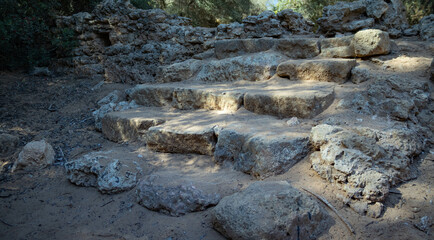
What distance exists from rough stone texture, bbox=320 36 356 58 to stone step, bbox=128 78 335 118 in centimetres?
71

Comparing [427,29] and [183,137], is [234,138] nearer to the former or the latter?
[183,137]

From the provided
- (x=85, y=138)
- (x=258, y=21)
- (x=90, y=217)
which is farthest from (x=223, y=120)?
(x=258, y=21)

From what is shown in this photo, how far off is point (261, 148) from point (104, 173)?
5.50 ft

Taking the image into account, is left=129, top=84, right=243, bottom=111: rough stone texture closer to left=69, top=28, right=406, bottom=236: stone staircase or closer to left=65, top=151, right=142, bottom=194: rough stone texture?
left=69, top=28, right=406, bottom=236: stone staircase

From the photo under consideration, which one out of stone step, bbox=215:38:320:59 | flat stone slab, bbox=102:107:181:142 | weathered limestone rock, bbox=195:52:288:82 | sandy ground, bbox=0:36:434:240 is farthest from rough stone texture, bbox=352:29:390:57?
flat stone slab, bbox=102:107:181:142

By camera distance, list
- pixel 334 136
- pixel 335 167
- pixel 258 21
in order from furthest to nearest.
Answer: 1. pixel 258 21
2. pixel 334 136
3. pixel 335 167

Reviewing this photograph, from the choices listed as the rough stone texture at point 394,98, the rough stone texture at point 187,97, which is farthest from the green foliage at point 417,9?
the rough stone texture at point 187,97

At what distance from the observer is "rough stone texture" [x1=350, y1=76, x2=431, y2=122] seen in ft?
9.05

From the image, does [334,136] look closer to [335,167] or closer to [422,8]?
[335,167]

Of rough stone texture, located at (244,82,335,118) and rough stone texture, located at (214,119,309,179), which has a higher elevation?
rough stone texture, located at (244,82,335,118)

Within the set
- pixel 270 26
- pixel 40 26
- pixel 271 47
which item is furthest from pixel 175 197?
pixel 40 26

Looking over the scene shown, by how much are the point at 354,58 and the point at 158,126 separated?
2888mm

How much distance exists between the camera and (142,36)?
6.36 metres

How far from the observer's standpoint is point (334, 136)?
2395 mm
